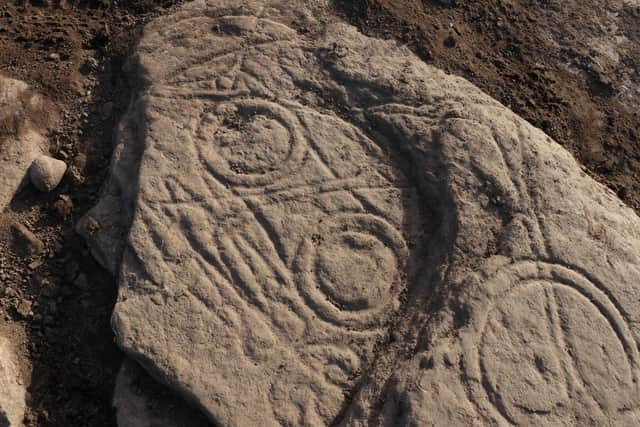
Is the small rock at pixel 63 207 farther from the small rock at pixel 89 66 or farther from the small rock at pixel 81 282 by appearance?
the small rock at pixel 89 66

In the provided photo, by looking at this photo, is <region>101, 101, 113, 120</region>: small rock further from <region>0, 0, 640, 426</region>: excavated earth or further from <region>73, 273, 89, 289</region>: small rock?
<region>73, 273, 89, 289</region>: small rock

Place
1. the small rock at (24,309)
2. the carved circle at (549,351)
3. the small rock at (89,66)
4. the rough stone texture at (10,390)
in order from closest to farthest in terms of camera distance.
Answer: the carved circle at (549,351)
the rough stone texture at (10,390)
the small rock at (24,309)
the small rock at (89,66)

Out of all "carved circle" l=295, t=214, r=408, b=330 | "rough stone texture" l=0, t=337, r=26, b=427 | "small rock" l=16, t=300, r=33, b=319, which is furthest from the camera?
"small rock" l=16, t=300, r=33, b=319

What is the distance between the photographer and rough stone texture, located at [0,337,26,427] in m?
3.05

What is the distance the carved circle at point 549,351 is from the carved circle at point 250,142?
1597mm

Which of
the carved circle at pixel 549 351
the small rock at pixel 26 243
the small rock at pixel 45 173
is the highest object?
the carved circle at pixel 549 351

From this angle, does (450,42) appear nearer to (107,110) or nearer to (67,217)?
(107,110)

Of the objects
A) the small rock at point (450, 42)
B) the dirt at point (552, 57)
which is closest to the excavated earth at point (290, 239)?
the dirt at point (552, 57)

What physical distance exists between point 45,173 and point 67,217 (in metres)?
0.35

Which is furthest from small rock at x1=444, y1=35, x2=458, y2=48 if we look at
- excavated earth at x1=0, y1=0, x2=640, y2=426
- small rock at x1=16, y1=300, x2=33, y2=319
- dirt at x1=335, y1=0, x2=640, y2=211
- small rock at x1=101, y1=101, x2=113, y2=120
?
small rock at x1=16, y1=300, x2=33, y2=319

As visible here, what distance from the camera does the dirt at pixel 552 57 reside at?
4.47 m

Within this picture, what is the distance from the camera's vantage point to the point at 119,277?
323cm

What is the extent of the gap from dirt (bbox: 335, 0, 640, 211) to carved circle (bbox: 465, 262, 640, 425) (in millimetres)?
1558

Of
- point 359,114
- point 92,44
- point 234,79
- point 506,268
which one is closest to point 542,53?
point 359,114
